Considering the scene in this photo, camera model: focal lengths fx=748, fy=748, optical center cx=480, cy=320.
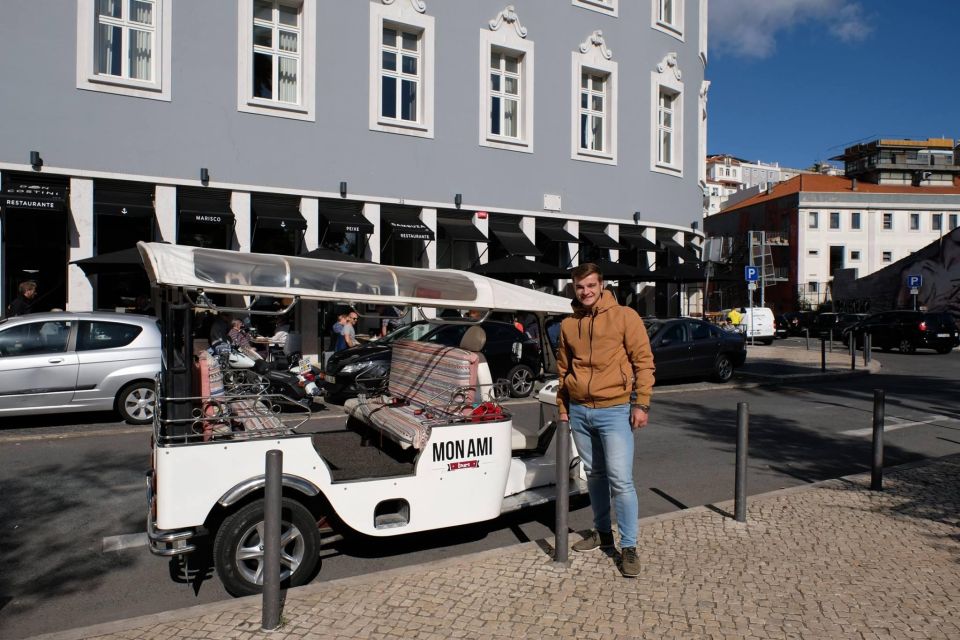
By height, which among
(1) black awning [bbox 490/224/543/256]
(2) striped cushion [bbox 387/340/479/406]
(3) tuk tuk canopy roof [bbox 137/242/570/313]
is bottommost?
(2) striped cushion [bbox 387/340/479/406]

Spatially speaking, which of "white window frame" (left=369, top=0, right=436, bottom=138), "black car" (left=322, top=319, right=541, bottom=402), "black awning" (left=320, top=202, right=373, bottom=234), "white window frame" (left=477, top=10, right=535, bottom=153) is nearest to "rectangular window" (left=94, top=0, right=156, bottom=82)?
"black awning" (left=320, top=202, right=373, bottom=234)

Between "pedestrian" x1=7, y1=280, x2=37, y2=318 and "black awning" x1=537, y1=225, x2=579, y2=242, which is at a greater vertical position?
"black awning" x1=537, y1=225, x2=579, y2=242

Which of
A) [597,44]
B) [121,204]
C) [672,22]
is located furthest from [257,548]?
[672,22]

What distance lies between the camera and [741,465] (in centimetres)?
594

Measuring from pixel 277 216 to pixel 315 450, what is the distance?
1305cm

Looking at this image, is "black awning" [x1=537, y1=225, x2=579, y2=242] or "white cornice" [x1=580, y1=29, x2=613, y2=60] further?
"white cornice" [x1=580, y1=29, x2=613, y2=60]

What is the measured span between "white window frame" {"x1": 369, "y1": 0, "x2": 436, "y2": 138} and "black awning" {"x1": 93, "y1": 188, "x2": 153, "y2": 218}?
18.7 feet

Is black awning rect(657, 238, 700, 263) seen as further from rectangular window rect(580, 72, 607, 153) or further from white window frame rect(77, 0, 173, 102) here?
white window frame rect(77, 0, 173, 102)

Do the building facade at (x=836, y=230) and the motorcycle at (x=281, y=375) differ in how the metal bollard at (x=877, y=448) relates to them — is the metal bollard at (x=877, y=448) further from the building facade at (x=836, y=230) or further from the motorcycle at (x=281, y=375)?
the building facade at (x=836, y=230)

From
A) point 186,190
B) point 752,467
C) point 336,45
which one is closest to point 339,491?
point 752,467

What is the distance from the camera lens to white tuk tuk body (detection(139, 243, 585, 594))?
450 centimetres

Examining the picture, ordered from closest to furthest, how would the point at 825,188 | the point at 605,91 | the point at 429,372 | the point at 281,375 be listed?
the point at 429,372 → the point at 281,375 → the point at 605,91 → the point at 825,188

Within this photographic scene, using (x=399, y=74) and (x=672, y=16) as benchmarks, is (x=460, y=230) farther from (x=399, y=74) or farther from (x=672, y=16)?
(x=672, y=16)

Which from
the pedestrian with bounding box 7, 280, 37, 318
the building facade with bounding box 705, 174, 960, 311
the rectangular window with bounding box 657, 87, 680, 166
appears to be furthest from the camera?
the building facade with bounding box 705, 174, 960, 311
